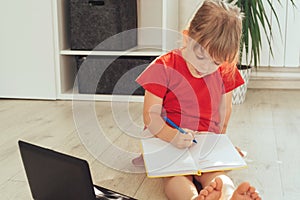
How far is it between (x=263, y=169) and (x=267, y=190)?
147 millimetres

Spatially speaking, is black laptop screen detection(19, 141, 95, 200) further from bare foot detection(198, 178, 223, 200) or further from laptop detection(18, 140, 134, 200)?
bare foot detection(198, 178, 223, 200)

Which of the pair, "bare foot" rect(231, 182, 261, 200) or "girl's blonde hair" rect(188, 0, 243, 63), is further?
"girl's blonde hair" rect(188, 0, 243, 63)

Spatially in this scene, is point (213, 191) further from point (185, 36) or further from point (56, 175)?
point (185, 36)

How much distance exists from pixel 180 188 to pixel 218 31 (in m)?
0.38

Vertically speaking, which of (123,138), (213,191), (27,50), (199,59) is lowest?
(123,138)

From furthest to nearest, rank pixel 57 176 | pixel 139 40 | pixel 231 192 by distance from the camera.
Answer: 1. pixel 139 40
2. pixel 231 192
3. pixel 57 176

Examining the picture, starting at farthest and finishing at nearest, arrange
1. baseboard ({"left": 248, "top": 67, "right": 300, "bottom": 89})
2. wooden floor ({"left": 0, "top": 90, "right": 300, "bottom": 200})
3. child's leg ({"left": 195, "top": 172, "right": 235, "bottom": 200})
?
baseboard ({"left": 248, "top": 67, "right": 300, "bottom": 89}) < wooden floor ({"left": 0, "top": 90, "right": 300, "bottom": 200}) < child's leg ({"left": 195, "top": 172, "right": 235, "bottom": 200})

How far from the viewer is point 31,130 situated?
1.75 meters

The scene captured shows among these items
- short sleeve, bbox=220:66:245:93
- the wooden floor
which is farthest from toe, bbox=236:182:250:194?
short sleeve, bbox=220:66:245:93

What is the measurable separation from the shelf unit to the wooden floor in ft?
0.30

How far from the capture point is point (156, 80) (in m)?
1.29

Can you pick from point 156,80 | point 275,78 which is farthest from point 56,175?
point 275,78

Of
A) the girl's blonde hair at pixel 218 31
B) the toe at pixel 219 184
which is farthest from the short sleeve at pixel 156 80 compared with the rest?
the toe at pixel 219 184

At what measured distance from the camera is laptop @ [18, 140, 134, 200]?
92cm
